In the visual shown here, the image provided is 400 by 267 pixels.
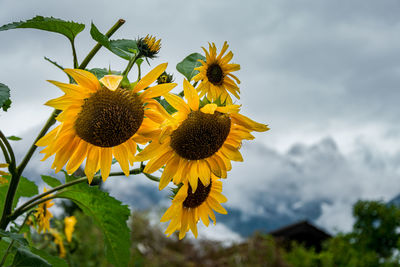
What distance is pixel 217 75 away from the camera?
1.41 metres

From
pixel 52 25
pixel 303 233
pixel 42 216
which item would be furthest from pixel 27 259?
pixel 303 233

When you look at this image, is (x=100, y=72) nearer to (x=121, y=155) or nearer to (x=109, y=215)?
(x=121, y=155)

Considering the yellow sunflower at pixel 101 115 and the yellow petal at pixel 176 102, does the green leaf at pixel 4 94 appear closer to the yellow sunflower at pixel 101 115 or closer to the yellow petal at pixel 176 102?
the yellow sunflower at pixel 101 115

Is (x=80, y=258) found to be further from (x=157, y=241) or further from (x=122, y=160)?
(x=122, y=160)

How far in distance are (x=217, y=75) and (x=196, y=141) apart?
0.56 m

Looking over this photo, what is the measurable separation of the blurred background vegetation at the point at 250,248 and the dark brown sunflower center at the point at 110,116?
12.0ft

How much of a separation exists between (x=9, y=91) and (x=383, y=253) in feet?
29.1

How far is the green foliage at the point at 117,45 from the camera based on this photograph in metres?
0.84

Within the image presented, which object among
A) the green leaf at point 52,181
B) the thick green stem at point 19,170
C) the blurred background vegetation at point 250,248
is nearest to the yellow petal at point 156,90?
the thick green stem at point 19,170

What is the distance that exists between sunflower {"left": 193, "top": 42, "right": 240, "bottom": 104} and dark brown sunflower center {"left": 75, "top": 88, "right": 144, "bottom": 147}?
443 millimetres

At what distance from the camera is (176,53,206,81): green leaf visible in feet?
3.85

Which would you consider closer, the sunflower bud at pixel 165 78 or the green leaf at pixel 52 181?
the sunflower bud at pixel 165 78

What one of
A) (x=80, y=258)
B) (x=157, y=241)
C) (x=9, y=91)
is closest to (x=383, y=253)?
(x=157, y=241)

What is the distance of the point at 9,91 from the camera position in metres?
0.82
